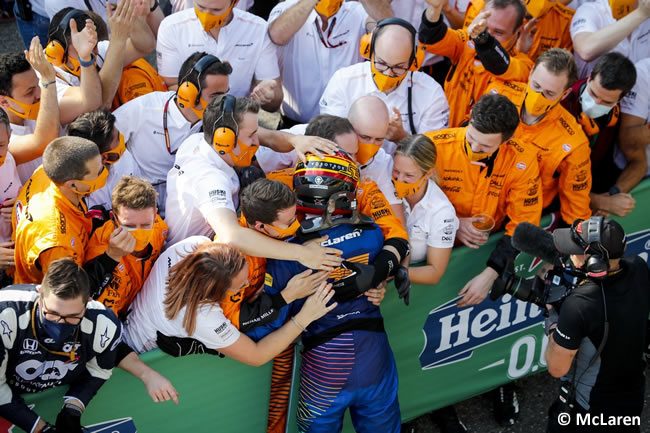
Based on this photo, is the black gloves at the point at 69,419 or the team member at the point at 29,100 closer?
the black gloves at the point at 69,419

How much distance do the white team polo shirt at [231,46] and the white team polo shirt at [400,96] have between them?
0.65m

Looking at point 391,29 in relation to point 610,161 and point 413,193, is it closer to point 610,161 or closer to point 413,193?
point 413,193

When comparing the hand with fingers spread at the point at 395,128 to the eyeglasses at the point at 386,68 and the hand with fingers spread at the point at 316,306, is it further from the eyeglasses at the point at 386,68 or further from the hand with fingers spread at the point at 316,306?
the hand with fingers spread at the point at 316,306

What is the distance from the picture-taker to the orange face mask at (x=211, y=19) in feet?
15.8

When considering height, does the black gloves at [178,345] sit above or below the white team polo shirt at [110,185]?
below

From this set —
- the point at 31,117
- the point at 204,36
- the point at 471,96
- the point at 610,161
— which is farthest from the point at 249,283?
the point at 610,161

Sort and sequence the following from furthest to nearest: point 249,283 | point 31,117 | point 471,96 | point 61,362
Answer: point 471,96 → point 31,117 → point 249,283 → point 61,362

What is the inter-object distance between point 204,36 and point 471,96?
2099 millimetres

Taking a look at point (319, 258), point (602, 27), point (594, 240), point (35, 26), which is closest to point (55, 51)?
point (35, 26)

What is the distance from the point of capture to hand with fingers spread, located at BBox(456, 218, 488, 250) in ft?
14.3

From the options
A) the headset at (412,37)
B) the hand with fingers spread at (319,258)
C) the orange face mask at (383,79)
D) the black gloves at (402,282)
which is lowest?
the black gloves at (402,282)

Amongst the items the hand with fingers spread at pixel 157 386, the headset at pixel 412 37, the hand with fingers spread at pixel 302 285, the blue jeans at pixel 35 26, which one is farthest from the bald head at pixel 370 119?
the blue jeans at pixel 35 26

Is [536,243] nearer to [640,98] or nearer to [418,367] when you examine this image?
[418,367]

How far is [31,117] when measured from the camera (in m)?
4.22
